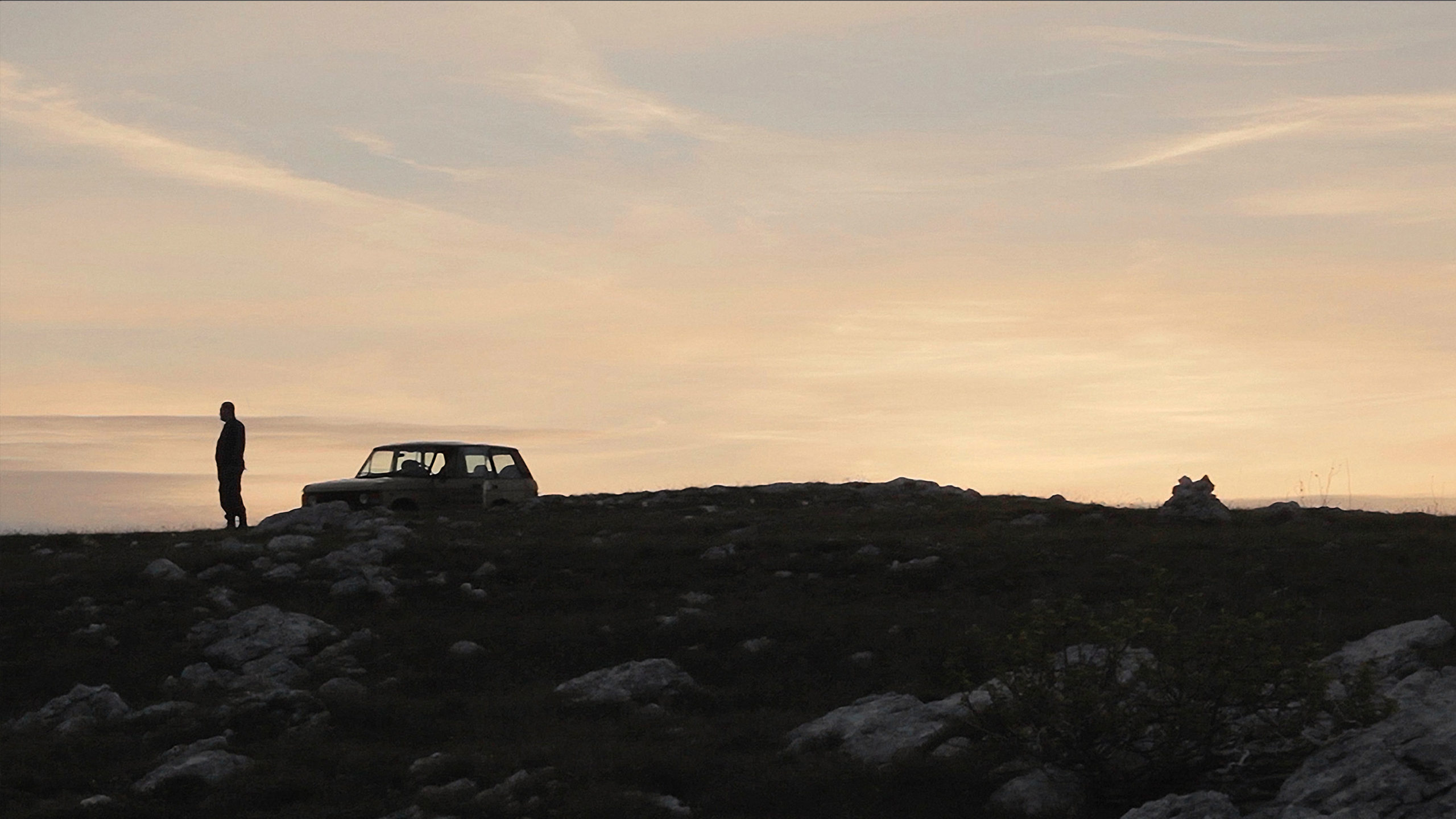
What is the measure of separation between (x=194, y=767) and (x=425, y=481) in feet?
58.2

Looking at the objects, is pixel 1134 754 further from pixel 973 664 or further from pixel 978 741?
pixel 973 664

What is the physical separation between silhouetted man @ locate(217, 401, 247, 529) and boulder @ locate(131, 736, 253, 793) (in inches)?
563

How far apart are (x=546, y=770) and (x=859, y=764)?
11.2 feet

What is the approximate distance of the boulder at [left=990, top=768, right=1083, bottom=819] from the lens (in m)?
13.8

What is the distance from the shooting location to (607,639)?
851 inches

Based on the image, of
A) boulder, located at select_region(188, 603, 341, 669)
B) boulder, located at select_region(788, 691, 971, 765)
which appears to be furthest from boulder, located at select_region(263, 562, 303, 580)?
boulder, located at select_region(788, 691, 971, 765)

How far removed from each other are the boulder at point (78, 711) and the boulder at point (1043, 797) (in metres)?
11.9

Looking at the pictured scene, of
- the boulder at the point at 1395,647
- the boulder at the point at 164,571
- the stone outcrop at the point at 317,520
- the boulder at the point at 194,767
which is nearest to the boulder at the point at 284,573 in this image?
the boulder at the point at 164,571

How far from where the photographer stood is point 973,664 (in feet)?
62.2

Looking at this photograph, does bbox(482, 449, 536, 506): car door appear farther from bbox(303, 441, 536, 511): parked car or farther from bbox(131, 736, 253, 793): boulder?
bbox(131, 736, 253, 793): boulder

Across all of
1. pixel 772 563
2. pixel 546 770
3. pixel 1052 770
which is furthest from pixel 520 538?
pixel 1052 770

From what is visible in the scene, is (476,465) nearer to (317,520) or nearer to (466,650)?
(317,520)

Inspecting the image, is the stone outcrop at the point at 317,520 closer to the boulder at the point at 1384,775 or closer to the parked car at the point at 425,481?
the parked car at the point at 425,481

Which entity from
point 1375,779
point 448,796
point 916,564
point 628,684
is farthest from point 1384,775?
point 916,564
